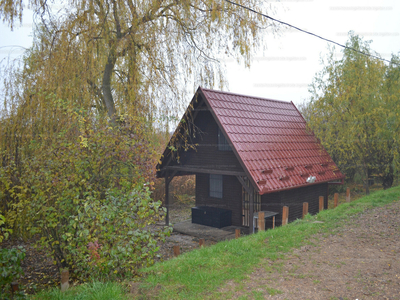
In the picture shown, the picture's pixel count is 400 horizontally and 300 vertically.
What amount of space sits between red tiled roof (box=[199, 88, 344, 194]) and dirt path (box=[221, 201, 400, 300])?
3072mm

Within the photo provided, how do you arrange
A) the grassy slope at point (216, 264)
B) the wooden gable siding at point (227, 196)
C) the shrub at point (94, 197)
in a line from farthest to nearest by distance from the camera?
the wooden gable siding at point (227, 196) → the shrub at point (94, 197) → the grassy slope at point (216, 264)

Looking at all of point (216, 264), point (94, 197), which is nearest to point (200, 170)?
point (216, 264)

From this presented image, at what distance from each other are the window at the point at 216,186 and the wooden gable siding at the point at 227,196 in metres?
0.15

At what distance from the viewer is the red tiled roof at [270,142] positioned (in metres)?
10.9

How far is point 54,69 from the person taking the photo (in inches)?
293

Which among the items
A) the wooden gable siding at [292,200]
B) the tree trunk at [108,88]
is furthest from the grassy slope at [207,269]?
the tree trunk at [108,88]

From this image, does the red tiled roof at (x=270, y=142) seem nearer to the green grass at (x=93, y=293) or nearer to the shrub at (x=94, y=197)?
the shrub at (x=94, y=197)

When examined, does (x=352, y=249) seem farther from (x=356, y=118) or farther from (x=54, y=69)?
(x=356, y=118)

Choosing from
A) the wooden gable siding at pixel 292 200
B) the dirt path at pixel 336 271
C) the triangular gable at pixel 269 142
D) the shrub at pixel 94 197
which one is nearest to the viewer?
the dirt path at pixel 336 271

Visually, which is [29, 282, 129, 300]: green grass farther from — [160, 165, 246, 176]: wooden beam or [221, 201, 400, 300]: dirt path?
[160, 165, 246, 176]: wooden beam

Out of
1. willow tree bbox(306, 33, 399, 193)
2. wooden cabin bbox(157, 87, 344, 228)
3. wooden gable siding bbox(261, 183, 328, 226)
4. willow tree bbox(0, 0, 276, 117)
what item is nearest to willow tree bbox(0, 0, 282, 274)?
willow tree bbox(0, 0, 276, 117)

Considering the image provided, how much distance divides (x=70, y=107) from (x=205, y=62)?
10.4 ft

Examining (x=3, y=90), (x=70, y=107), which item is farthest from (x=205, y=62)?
(x=3, y=90)

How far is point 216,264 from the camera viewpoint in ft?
20.4
